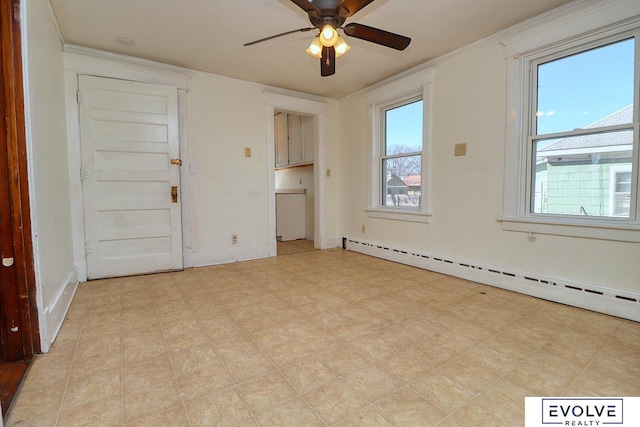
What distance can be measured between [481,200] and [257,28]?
270 centimetres

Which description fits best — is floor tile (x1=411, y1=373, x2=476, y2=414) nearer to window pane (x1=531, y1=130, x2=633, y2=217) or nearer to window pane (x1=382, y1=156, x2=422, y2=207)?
window pane (x1=531, y1=130, x2=633, y2=217)

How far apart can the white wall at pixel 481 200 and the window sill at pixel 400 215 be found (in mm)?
73

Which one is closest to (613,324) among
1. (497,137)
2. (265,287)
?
(497,137)

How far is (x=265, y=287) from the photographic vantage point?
2.93m

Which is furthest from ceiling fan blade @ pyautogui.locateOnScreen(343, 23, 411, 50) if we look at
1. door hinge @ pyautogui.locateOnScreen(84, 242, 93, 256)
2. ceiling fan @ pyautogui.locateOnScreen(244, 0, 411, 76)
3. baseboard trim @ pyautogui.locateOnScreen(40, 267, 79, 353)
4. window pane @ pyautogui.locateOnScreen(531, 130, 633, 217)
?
door hinge @ pyautogui.locateOnScreen(84, 242, 93, 256)

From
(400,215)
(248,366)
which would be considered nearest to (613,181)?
(400,215)

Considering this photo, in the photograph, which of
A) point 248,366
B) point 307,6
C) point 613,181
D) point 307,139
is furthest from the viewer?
point 307,139

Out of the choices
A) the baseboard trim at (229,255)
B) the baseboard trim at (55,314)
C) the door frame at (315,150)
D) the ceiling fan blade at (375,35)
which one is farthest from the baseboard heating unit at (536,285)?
the baseboard trim at (55,314)

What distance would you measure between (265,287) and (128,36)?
2.71 meters

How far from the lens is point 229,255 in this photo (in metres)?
3.93

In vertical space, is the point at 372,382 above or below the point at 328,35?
below

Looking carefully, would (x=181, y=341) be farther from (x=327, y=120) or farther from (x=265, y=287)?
(x=327, y=120)

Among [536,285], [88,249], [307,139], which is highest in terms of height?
[307,139]

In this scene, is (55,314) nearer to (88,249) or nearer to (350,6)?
(88,249)
